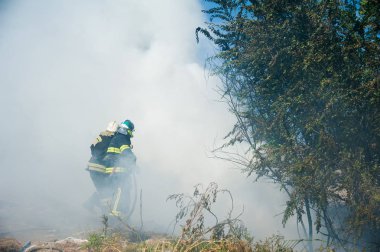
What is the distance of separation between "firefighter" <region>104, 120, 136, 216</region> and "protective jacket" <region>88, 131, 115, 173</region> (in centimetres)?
15

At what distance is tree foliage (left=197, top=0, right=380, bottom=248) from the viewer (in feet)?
14.2

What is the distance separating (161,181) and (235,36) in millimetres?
9610

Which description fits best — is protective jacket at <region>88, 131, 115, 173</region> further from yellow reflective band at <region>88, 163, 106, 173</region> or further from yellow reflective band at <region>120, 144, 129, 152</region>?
yellow reflective band at <region>120, 144, 129, 152</region>

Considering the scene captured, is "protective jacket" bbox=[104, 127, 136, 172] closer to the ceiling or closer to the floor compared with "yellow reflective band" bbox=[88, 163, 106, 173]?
closer to the ceiling

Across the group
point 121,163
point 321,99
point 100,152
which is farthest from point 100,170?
point 321,99

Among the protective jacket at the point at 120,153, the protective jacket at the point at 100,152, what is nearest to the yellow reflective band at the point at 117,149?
the protective jacket at the point at 120,153

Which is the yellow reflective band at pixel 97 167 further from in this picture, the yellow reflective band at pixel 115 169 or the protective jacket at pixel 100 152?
the yellow reflective band at pixel 115 169

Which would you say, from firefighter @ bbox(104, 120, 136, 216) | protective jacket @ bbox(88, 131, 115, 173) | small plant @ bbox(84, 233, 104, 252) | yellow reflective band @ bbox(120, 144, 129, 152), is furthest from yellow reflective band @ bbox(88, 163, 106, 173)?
small plant @ bbox(84, 233, 104, 252)

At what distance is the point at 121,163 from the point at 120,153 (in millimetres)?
232

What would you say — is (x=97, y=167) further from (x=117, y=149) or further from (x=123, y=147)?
(x=123, y=147)

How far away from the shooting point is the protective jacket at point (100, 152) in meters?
7.12

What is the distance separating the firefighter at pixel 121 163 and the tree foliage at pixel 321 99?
2.86 meters

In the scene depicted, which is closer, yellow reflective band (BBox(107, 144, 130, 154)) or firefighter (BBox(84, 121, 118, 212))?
yellow reflective band (BBox(107, 144, 130, 154))

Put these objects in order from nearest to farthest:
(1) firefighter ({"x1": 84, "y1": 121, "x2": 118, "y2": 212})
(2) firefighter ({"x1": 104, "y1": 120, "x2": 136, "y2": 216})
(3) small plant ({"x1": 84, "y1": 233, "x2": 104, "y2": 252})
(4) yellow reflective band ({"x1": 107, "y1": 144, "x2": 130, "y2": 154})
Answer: (3) small plant ({"x1": 84, "y1": 233, "x2": 104, "y2": 252}), (2) firefighter ({"x1": 104, "y1": 120, "x2": 136, "y2": 216}), (4) yellow reflective band ({"x1": 107, "y1": 144, "x2": 130, "y2": 154}), (1) firefighter ({"x1": 84, "y1": 121, "x2": 118, "y2": 212})
